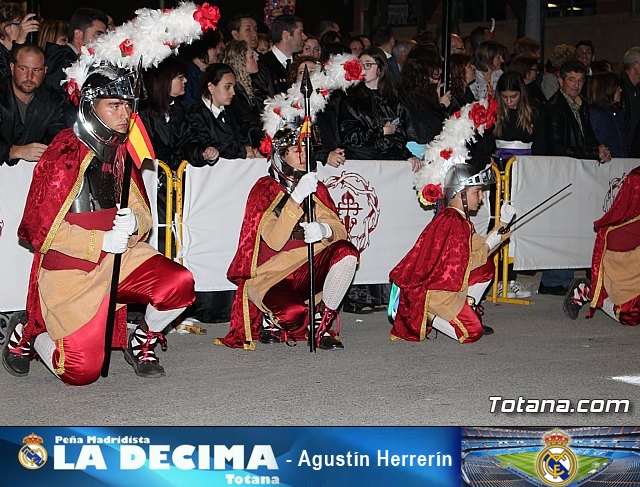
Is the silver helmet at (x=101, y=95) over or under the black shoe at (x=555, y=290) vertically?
over

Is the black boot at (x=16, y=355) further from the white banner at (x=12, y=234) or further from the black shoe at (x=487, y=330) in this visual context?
the black shoe at (x=487, y=330)

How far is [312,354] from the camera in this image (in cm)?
711

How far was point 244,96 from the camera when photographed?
862 centimetres

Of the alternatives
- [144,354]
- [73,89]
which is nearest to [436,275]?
[144,354]

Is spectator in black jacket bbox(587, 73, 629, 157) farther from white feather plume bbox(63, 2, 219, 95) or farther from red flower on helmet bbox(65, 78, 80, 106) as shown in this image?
red flower on helmet bbox(65, 78, 80, 106)

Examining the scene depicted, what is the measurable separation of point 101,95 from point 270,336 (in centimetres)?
229

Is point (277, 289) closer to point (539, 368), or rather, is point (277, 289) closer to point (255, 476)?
point (539, 368)

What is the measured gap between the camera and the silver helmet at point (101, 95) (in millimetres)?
5922

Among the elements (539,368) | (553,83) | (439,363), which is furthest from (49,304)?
(553,83)

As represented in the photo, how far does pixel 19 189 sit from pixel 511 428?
4450 mm

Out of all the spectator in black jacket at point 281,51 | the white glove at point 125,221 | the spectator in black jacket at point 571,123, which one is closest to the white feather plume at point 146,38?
the white glove at point 125,221

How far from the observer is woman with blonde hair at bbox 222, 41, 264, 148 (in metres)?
8.52

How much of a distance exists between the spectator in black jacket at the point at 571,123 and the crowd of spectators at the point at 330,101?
1 cm

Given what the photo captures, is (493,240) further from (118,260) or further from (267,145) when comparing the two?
(118,260)
